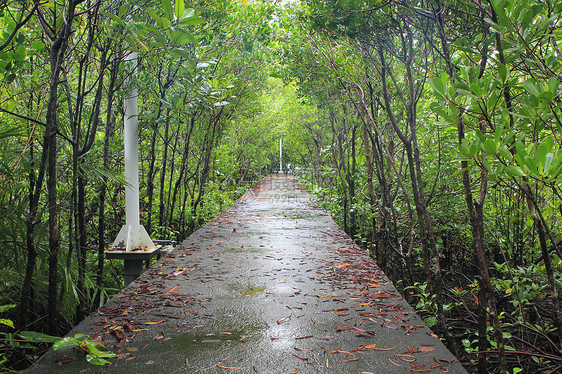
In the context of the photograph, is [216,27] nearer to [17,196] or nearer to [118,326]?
[17,196]

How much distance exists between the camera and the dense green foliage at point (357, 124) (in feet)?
6.86

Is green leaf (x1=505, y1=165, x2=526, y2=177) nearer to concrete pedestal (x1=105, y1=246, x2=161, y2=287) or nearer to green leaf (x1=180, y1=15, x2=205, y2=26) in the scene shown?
green leaf (x1=180, y1=15, x2=205, y2=26)

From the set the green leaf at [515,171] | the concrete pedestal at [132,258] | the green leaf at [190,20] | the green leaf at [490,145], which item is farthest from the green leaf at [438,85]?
the concrete pedestal at [132,258]

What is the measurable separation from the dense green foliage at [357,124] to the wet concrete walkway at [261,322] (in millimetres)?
439

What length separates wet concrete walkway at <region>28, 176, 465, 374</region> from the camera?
2.14m

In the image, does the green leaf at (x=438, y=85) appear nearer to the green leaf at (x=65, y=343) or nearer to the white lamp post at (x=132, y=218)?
the green leaf at (x=65, y=343)

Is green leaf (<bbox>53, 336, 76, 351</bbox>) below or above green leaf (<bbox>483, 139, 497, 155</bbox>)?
below

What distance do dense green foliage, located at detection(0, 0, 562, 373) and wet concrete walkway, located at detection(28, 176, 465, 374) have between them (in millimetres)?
439

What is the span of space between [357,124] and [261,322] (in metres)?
4.56

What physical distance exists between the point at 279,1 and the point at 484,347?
6.14m

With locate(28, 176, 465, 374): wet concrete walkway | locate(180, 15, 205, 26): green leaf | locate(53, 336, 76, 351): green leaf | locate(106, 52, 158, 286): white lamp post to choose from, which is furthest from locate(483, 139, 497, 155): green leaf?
locate(106, 52, 158, 286): white lamp post

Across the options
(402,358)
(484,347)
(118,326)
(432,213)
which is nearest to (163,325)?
(118,326)

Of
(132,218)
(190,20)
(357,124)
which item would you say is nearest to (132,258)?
(132,218)

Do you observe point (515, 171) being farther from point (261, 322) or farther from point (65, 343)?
point (65, 343)
